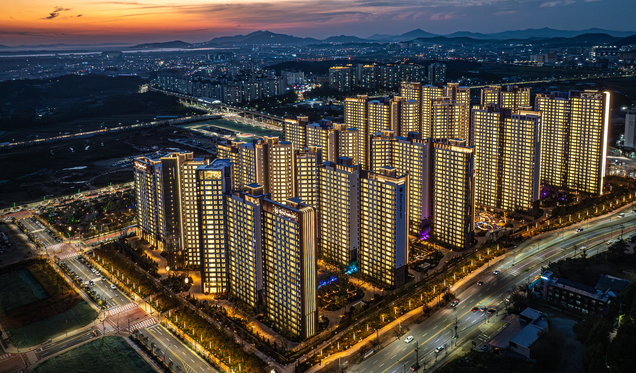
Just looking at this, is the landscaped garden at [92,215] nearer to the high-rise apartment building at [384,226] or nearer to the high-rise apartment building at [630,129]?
the high-rise apartment building at [384,226]

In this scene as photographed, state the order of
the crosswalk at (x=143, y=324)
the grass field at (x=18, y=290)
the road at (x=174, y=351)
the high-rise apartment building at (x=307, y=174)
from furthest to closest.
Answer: the high-rise apartment building at (x=307, y=174), the grass field at (x=18, y=290), the crosswalk at (x=143, y=324), the road at (x=174, y=351)

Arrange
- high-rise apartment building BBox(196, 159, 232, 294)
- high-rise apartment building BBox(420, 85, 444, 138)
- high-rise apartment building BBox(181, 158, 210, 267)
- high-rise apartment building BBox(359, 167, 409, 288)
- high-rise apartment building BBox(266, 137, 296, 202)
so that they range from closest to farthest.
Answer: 1. high-rise apartment building BBox(196, 159, 232, 294)
2. high-rise apartment building BBox(359, 167, 409, 288)
3. high-rise apartment building BBox(181, 158, 210, 267)
4. high-rise apartment building BBox(266, 137, 296, 202)
5. high-rise apartment building BBox(420, 85, 444, 138)

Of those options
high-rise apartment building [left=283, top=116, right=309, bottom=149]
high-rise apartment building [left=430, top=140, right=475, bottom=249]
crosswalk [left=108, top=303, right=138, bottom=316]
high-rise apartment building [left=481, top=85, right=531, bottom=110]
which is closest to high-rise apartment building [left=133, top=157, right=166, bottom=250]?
crosswalk [left=108, top=303, right=138, bottom=316]

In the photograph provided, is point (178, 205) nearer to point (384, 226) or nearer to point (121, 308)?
point (121, 308)

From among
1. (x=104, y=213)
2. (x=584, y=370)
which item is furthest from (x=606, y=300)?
(x=104, y=213)

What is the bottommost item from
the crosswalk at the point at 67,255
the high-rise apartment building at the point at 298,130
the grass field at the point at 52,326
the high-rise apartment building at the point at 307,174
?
the grass field at the point at 52,326

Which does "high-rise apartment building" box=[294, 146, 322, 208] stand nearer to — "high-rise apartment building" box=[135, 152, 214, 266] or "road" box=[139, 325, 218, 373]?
"high-rise apartment building" box=[135, 152, 214, 266]

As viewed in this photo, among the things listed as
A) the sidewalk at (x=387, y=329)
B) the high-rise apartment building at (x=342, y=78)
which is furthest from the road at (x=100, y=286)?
the high-rise apartment building at (x=342, y=78)
